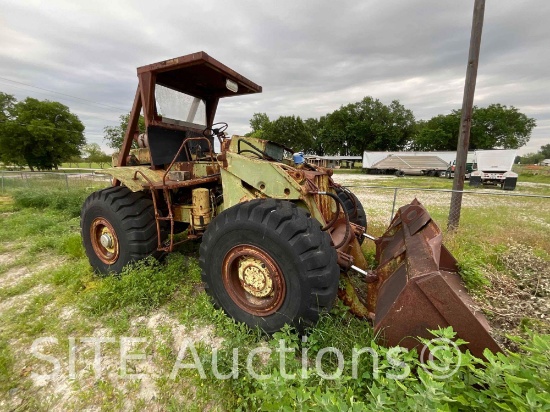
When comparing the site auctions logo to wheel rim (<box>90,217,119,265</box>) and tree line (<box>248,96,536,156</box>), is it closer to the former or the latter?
wheel rim (<box>90,217,119,265</box>)

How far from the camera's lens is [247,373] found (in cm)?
192

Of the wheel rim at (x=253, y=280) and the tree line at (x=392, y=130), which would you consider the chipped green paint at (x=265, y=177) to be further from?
the tree line at (x=392, y=130)

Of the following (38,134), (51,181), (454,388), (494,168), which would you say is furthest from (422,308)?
(38,134)

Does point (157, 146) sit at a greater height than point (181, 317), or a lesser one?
greater

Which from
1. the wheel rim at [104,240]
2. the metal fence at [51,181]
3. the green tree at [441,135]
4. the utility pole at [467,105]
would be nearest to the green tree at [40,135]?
the metal fence at [51,181]

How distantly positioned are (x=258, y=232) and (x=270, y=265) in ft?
0.99

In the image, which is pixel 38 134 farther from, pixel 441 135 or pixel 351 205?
pixel 441 135

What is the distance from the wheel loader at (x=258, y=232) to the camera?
5.74ft

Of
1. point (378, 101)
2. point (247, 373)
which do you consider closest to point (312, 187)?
point (247, 373)

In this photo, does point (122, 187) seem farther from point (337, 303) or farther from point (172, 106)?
point (337, 303)

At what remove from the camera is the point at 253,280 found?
2363mm

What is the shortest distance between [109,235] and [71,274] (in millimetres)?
925

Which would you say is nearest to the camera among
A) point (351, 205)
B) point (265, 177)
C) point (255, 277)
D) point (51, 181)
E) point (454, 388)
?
point (454, 388)

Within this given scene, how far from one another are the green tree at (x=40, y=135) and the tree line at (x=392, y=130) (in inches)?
1179
